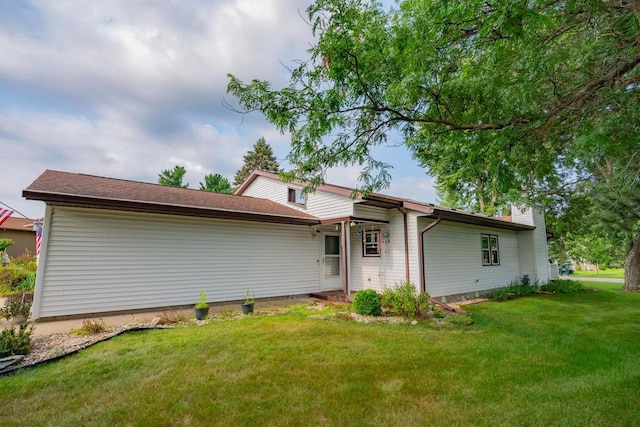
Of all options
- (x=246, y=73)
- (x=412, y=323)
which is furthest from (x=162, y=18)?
(x=412, y=323)

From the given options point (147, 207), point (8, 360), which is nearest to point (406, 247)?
point (147, 207)

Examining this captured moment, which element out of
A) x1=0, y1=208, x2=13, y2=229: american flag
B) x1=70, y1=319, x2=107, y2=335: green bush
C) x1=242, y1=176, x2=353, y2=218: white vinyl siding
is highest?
x1=242, y1=176, x2=353, y2=218: white vinyl siding

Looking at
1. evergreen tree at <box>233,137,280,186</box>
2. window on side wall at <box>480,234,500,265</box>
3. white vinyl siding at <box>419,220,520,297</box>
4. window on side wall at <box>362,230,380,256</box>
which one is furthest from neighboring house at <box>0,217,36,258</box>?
window on side wall at <box>480,234,500,265</box>

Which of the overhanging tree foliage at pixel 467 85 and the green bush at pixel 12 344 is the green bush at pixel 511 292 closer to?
the overhanging tree foliage at pixel 467 85

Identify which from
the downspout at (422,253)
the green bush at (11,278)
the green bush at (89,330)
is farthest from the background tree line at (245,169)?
the green bush at (89,330)

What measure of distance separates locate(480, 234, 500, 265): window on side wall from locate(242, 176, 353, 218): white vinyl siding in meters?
6.16

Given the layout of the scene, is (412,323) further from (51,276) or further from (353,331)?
(51,276)

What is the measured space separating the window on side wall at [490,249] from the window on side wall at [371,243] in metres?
4.79

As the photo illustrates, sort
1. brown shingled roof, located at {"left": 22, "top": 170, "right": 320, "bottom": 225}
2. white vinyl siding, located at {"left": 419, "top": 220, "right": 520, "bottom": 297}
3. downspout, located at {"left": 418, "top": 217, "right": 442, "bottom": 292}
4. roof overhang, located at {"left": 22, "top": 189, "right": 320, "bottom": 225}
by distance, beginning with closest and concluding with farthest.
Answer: roof overhang, located at {"left": 22, "top": 189, "right": 320, "bottom": 225} → brown shingled roof, located at {"left": 22, "top": 170, "right": 320, "bottom": 225} → downspout, located at {"left": 418, "top": 217, "right": 442, "bottom": 292} → white vinyl siding, located at {"left": 419, "top": 220, "right": 520, "bottom": 297}

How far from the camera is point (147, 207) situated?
276 inches

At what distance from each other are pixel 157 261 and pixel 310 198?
523 centimetres

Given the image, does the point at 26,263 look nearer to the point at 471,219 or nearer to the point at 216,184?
the point at 471,219

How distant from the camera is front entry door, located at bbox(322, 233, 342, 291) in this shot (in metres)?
10.6

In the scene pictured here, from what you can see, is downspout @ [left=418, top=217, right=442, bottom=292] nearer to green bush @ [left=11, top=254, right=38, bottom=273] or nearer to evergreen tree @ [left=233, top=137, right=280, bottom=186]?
green bush @ [left=11, top=254, right=38, bottom=273]
